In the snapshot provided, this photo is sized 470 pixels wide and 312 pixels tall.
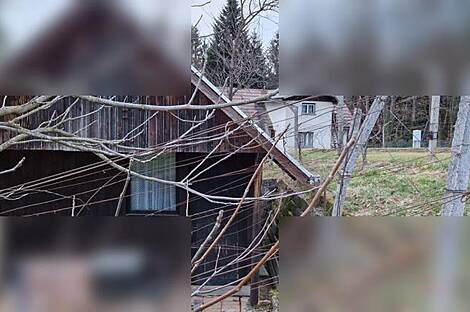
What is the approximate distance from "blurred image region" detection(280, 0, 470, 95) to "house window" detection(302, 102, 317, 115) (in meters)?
0.03

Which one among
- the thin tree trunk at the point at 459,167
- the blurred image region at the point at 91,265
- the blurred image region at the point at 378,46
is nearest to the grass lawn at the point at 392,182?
the thin tree trunk at the point at 459,167

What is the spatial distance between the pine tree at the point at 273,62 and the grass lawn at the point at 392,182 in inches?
5.1

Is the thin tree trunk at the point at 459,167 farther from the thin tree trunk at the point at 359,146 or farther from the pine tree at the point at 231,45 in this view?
the pine tree at the point at 231,45

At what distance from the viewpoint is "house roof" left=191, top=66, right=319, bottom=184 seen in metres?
0.63

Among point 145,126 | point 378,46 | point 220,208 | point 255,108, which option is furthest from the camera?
point 145,126

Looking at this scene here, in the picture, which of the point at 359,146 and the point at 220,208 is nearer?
the point at 359,146

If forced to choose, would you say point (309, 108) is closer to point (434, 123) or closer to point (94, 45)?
point (434, 123)

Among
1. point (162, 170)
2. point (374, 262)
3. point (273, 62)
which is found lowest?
point (374, 262)

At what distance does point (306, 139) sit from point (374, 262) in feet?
0.60

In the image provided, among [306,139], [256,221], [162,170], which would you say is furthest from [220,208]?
[162,170]

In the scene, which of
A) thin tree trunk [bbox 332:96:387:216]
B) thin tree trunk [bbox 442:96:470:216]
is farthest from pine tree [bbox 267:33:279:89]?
thin tree trunk [bbox 442:96:470:216]

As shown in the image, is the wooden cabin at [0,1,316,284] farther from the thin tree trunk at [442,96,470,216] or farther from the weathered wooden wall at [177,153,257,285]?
the thin tree trunk at [442,96,470,216]

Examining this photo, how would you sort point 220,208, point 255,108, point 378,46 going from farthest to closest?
point 220,208 → point 255,108 → point 378,46

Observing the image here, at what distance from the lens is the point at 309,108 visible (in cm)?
55
